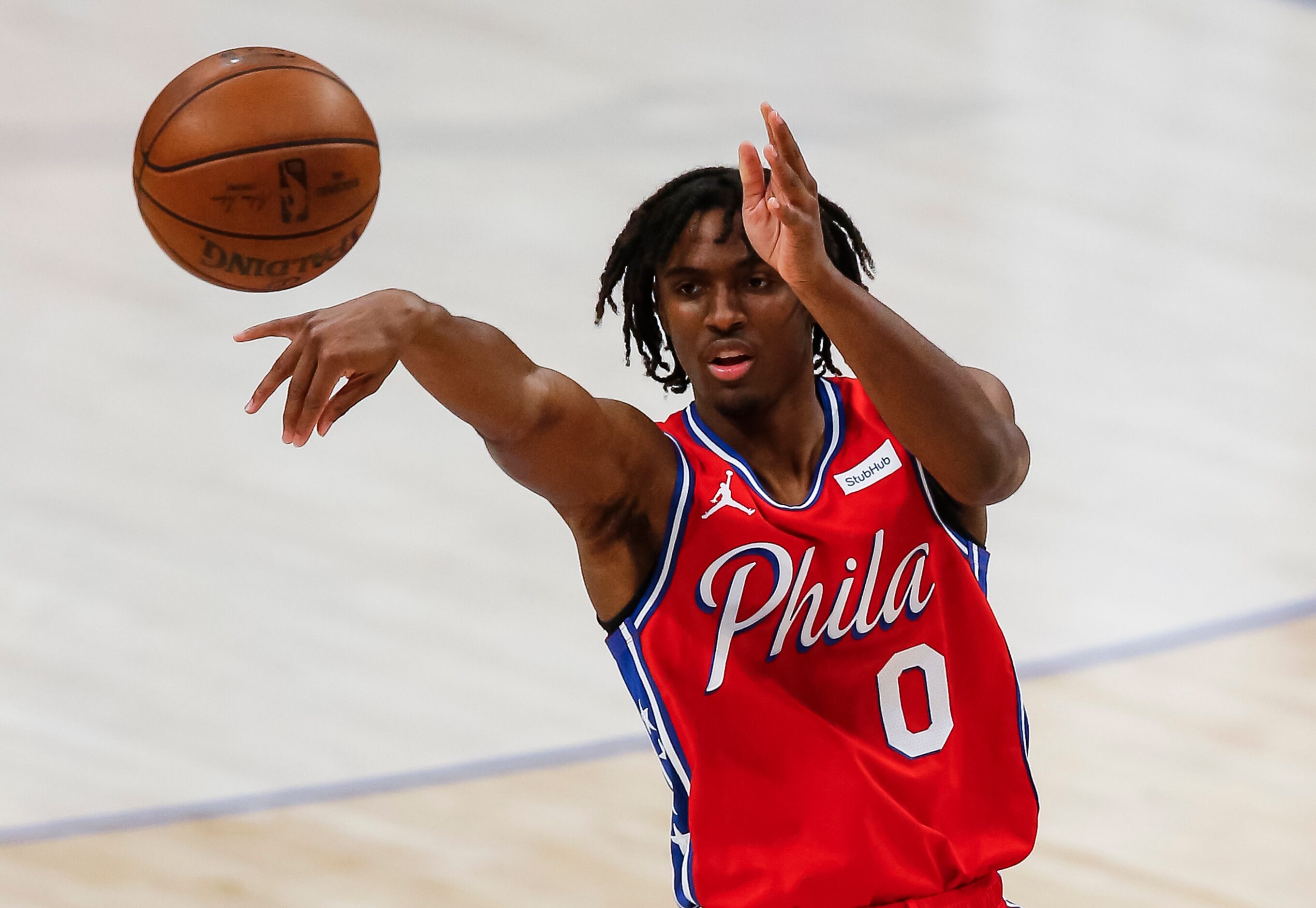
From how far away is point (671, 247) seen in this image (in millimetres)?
3041

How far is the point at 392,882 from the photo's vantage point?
4574mm

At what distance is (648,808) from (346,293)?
2.98m

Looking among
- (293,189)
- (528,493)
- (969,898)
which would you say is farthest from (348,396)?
(528,493)

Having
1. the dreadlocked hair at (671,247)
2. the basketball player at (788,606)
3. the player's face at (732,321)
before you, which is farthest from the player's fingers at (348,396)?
the dreadlocked hair at (671,247)

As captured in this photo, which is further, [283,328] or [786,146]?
[786,146]

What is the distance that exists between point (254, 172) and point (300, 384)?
22.4 inches

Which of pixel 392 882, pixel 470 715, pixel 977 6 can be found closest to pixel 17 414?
pixel 470 715

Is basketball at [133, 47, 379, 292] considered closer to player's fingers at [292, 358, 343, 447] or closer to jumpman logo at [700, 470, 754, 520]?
player's fingers at [292, 358, 343, 447]

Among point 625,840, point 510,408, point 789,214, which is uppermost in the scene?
point 789,214

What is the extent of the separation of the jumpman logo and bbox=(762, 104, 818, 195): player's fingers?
597 mm

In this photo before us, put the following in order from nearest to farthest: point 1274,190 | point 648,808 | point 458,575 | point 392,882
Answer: point 392,882, point 648,808, point 458,575, point 1274,190

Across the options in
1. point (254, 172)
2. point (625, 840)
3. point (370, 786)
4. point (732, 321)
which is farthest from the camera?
point (370, 786)

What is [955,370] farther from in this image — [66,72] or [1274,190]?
[1274,190]

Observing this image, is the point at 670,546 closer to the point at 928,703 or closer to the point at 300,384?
the point at 928,703
